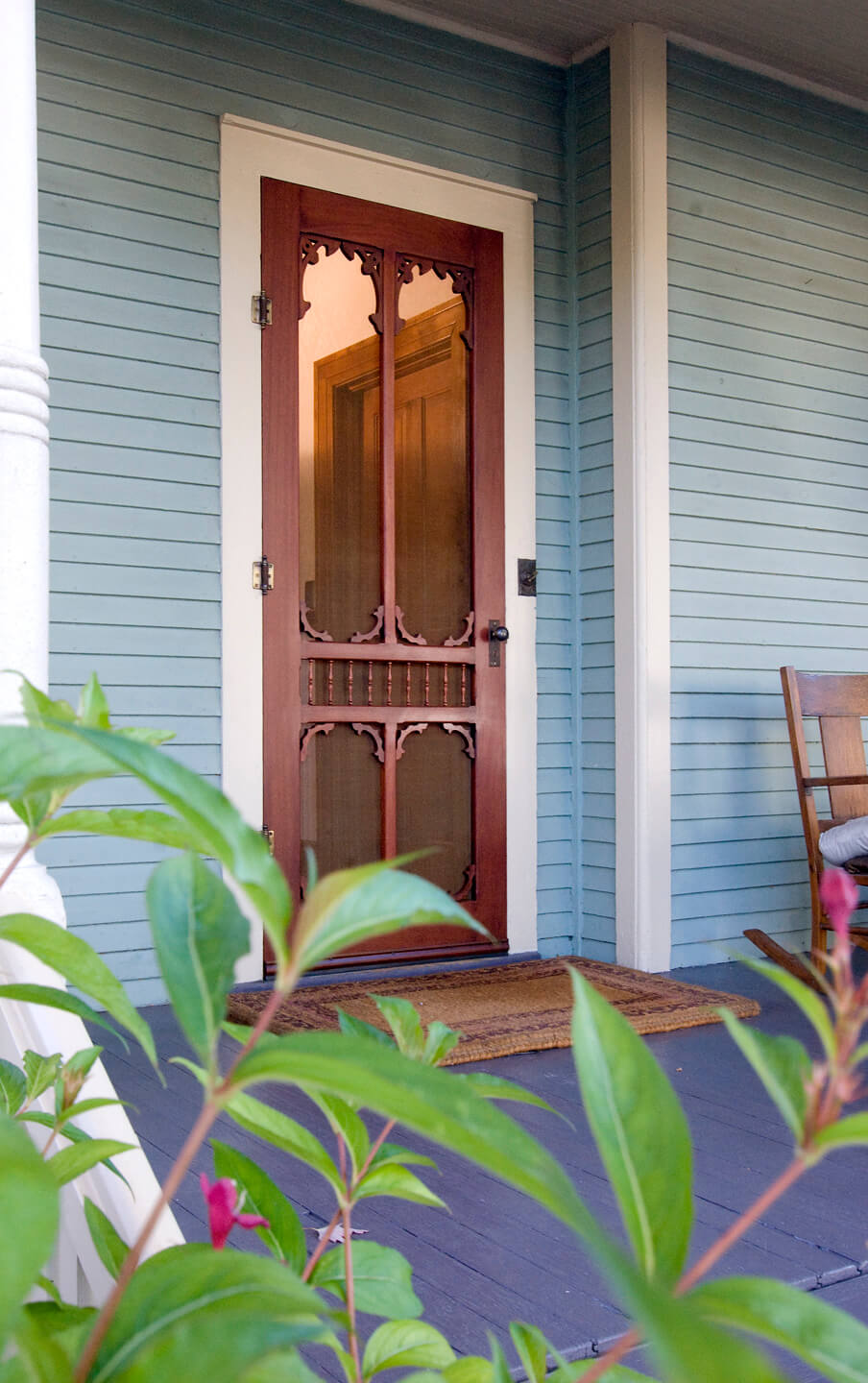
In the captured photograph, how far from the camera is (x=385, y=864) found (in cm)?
27

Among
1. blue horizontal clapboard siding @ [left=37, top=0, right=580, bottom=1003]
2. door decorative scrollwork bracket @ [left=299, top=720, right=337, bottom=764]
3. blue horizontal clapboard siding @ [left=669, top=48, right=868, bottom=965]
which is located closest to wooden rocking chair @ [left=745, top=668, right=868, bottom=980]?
blue horizontal clapboard siding @ [left=669, top=48, right=868, bottom=965]

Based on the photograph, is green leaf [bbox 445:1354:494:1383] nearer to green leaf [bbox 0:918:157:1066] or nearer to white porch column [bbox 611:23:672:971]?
green leaf [bbox 0:918:157:1066]

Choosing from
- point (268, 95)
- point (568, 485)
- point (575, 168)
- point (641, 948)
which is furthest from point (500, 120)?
point (641, 948)

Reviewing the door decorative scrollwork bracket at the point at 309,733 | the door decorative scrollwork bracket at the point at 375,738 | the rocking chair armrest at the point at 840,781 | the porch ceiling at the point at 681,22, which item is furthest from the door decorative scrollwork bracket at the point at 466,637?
the porch ceiling at the point at 681,22

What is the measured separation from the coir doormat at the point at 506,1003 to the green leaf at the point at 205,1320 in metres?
2.42

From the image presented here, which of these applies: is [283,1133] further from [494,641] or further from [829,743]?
[829,743]

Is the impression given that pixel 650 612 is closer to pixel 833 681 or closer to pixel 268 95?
pixel 833 681

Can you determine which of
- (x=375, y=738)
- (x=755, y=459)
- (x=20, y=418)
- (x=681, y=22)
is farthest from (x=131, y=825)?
(x=681, y=22)

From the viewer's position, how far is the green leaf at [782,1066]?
0.89ft

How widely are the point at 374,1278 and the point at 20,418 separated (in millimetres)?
1450

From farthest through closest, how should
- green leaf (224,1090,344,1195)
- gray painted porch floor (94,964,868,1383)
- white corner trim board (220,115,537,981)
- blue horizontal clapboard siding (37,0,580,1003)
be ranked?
white corner trim board (220,115,537,981) < blue horizontal clapboard siding (37,0,580,1003) < gray painted porch floor (94,964,868,1383) < green leaf (224,1090,344,1195)

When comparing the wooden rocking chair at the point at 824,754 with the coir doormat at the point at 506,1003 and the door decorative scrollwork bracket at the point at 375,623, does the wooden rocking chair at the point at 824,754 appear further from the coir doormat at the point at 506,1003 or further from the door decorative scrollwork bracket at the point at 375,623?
the door decorative scrollwork bracket at the point at 375,623

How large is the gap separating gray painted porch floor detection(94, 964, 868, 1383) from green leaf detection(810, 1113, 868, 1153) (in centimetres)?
124

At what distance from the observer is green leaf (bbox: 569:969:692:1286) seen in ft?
0.87
